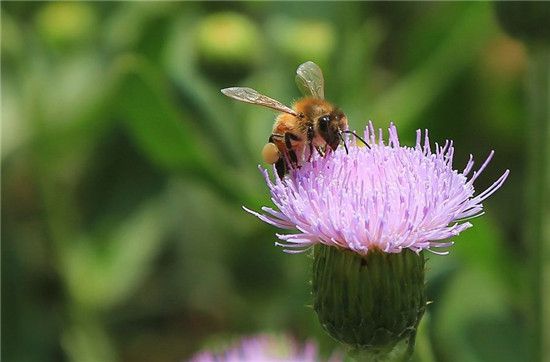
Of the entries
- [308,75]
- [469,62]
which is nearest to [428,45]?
[469,62]

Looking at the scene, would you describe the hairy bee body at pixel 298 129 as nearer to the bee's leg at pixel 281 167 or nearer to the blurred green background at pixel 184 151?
the bee's leg at pixel 281 167

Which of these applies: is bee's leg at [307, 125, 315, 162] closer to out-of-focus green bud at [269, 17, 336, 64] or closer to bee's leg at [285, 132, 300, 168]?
bee's leg at [285, 132, 300, 168]

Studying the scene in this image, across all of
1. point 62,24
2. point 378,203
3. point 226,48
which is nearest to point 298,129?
point 378,203

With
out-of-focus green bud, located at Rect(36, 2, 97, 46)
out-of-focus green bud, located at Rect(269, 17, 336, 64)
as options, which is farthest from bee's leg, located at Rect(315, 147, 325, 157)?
out-of-focus green bud, located at Rect(36, 2, 97, 46)

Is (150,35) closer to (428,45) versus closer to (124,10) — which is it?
(124,10)

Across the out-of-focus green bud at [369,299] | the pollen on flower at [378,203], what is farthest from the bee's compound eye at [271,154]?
the out-of-focus green bud at [369,299]
